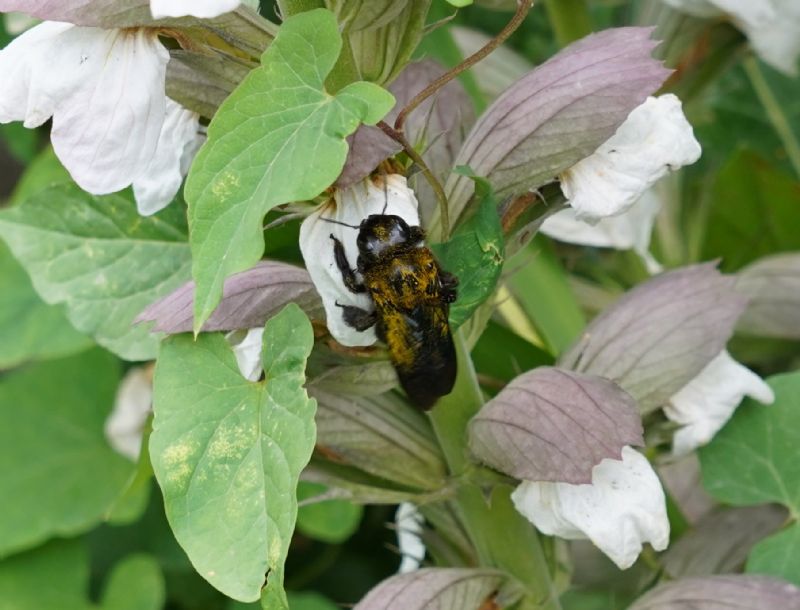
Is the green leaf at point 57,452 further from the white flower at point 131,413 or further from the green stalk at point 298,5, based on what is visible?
the green stalk at point 298,5

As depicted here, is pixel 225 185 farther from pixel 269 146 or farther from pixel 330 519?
pixel 330 519

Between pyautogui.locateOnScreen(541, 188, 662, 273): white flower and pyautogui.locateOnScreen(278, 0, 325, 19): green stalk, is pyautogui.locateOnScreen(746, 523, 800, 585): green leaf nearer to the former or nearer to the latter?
pyautogui.locateOnScreen(541, 188, 662, 273): white flower

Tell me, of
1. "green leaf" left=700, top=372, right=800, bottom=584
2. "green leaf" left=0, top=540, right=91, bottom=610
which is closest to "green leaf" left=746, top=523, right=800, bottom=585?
"green leaf" left=700, top=372, right=800, bottom=584

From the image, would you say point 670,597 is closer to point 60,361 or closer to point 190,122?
point 190,122

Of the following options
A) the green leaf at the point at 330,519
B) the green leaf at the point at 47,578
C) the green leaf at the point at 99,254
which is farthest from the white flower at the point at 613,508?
the green leaf at the point at 47,578

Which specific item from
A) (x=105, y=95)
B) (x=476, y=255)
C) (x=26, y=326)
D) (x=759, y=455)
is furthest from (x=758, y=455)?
(x=26, y=326)

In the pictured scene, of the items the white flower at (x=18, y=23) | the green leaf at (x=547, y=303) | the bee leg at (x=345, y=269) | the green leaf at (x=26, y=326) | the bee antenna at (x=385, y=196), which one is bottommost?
the green leaf at (x=26, y=326)

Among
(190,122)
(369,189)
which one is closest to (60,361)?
(190,122)
